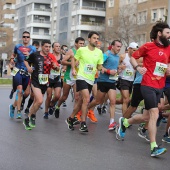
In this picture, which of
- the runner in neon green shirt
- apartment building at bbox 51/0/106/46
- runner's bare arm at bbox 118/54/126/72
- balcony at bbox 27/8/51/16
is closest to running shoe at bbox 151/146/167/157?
the runner in neon green shirt

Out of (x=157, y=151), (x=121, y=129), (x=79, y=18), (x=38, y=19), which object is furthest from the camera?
(x=38, y=19)

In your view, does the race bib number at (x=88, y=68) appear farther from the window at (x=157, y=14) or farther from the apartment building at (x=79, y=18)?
the apartment building at (x=79, y=18)

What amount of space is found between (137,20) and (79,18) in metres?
25.7

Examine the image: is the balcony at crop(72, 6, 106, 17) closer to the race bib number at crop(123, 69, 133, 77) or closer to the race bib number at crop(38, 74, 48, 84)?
the race bib number at crop(123, 69, 133, 77)

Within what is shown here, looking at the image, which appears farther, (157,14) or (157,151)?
(157,14)

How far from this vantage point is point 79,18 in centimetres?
8606

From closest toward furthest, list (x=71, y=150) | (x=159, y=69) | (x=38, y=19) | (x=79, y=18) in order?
(x=71, y=150) < (x=159, y=69) < (x=79, y=18) < (x=38, y=19)

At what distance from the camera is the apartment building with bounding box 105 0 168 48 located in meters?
59.9

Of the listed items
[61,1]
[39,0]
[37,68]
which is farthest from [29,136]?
[39,0]

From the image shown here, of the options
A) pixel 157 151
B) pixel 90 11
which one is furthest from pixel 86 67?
pixel 90 11

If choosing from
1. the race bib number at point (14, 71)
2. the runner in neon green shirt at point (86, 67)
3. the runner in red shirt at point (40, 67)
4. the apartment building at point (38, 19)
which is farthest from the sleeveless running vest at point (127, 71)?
the apartment building at point (38, 19)

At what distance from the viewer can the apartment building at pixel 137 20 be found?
5991 centimetres

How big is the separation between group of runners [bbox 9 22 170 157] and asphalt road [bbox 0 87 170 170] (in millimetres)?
288

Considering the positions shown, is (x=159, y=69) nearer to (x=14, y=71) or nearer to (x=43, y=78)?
(x=43, y=78)
